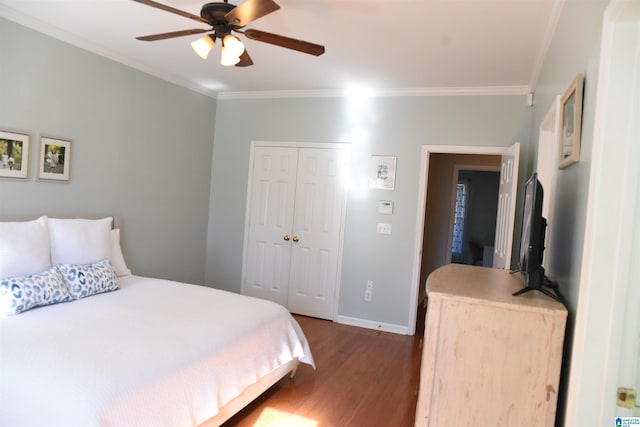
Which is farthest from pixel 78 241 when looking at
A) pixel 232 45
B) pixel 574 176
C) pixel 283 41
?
pixel 574 176

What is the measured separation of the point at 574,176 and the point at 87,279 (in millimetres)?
3012

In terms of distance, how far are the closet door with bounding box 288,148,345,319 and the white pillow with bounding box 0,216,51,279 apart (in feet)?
8.35

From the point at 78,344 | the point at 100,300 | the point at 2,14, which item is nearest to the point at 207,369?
the point at 78,344

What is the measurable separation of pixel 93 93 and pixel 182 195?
1460mm

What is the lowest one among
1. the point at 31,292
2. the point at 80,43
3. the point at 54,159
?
the point at 31,292

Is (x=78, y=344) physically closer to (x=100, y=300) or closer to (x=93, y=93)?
(x=100, y=300)

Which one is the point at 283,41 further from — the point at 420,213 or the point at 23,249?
the point at 420,213

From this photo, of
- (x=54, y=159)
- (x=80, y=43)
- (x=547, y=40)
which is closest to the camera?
(x=547, y=40)

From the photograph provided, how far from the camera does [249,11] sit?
2.00 m

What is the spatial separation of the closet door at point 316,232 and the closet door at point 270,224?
0.10 meters

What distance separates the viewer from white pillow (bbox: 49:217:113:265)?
10.0 ft

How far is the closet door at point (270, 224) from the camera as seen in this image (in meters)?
4.87

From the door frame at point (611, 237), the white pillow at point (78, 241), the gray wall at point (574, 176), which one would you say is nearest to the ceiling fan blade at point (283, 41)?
the gray wall at point (574, 176)

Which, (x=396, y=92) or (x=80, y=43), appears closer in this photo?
(x=80, y=43)
